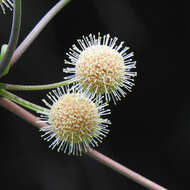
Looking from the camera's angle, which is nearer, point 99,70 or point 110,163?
point 110,163

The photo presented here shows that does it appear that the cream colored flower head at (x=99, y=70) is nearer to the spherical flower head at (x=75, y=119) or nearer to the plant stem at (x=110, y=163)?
the spherical flower head at (x=75, y=119)

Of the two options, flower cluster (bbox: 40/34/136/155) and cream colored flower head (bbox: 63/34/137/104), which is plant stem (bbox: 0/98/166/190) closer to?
flower cluster (bbox: 40/34/136/155)

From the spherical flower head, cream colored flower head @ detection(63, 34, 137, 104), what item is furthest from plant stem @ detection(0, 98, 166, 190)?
cream colored flower head @ detection(63, 34, 137, 104)

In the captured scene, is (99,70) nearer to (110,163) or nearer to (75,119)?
(75,119)

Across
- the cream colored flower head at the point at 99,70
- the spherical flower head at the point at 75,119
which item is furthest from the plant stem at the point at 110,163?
the cream colored flower head at the point at 99,70

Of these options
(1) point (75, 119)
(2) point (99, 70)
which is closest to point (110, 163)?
(1) point (75, 119)

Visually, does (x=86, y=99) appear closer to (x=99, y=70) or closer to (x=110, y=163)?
(x=99, y=70)

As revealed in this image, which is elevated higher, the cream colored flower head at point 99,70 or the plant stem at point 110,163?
the cream colored flower head at point 99,70

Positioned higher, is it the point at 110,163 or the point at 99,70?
the point at 99,70

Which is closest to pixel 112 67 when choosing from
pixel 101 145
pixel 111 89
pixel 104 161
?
pixel 111 89

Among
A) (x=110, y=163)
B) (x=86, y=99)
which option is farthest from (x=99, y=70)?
(x=110, y=163)

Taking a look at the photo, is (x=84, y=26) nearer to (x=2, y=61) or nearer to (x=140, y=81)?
(x=140, y=81)

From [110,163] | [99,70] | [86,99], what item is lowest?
[110,163]
